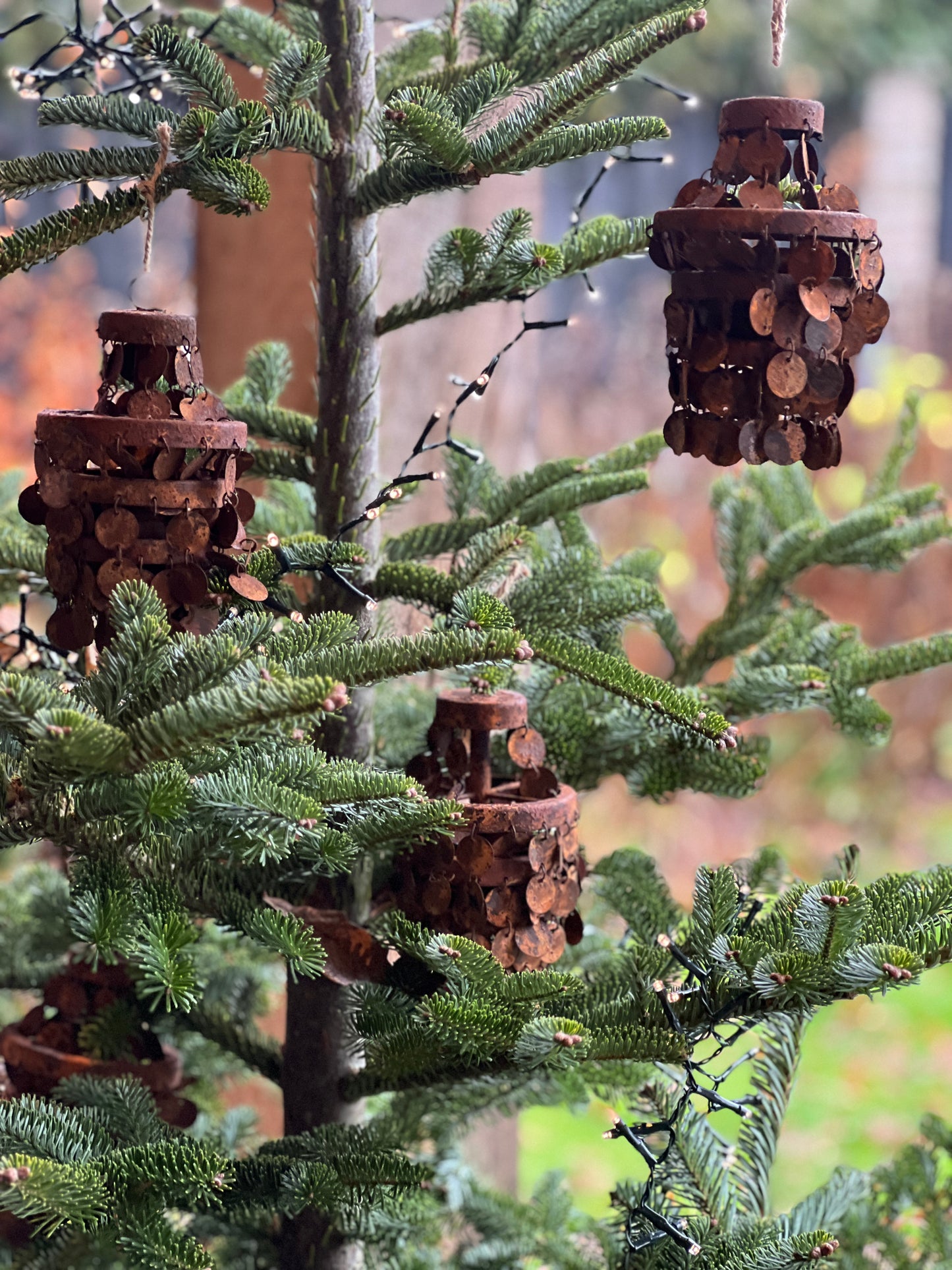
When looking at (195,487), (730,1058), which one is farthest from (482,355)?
(730,1058)

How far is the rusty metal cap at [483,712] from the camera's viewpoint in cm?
72

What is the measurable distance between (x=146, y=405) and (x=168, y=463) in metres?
0.03

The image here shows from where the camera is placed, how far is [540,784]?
74cm

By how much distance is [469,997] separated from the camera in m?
0.63

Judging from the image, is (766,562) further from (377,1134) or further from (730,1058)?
(730,1058)

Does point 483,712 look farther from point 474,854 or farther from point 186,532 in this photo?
point 186,532

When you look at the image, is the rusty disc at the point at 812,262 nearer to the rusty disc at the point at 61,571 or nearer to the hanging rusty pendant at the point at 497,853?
the hanging rusty pendant at the point at 497,853

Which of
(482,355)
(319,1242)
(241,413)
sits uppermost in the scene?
(482,355)

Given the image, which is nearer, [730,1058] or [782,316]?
[782,316]

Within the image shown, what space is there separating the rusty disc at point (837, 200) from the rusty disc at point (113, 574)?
39 centimetres

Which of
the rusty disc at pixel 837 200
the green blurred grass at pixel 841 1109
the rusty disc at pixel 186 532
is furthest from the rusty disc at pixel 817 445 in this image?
the green blurred grass at pixel 841 1109

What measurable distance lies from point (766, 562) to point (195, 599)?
0.54m

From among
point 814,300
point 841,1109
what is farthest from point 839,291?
point 841,1109

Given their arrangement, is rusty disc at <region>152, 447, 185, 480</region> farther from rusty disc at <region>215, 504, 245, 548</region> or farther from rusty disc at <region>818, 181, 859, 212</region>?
rusty disc at <region>818, 181, 859, 212</region>
